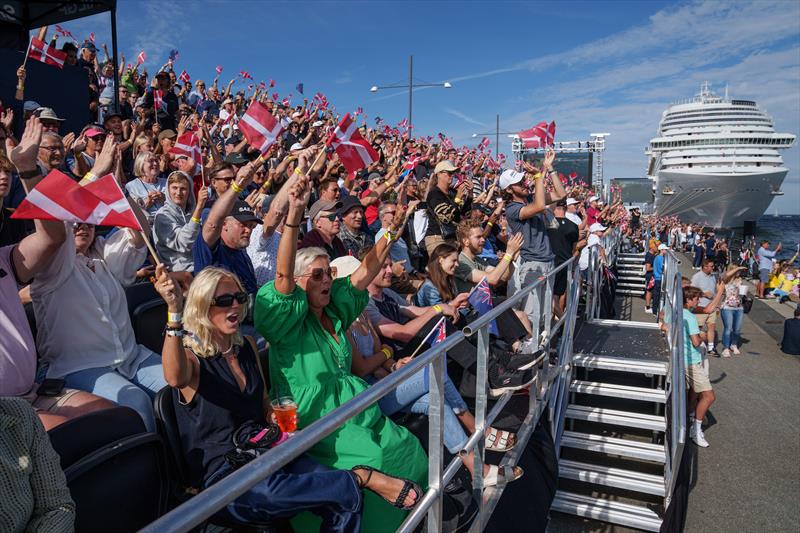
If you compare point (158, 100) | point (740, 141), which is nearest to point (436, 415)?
point (158, 100)

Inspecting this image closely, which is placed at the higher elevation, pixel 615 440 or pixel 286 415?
pixel 286 415

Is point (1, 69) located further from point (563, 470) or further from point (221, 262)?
point (563, 470)

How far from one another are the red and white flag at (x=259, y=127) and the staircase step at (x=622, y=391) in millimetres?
4340

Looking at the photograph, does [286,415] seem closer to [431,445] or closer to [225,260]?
[431,445]

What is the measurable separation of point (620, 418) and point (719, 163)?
60.5 meters

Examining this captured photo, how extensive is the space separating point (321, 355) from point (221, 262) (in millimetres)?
1347

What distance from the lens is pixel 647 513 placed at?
199 inches

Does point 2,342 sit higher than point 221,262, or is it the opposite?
point 221,262

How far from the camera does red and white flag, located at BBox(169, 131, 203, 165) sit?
18.1ft

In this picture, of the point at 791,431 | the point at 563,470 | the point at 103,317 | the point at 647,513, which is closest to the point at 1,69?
the point at 103,317

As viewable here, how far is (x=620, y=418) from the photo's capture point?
5855 mm

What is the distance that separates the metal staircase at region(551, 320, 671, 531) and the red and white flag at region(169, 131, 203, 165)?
4900 millimetres

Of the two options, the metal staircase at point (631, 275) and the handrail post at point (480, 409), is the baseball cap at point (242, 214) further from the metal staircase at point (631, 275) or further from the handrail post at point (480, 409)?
the metal staircase at point (631, 275)

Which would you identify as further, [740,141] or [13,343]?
[740,141]
